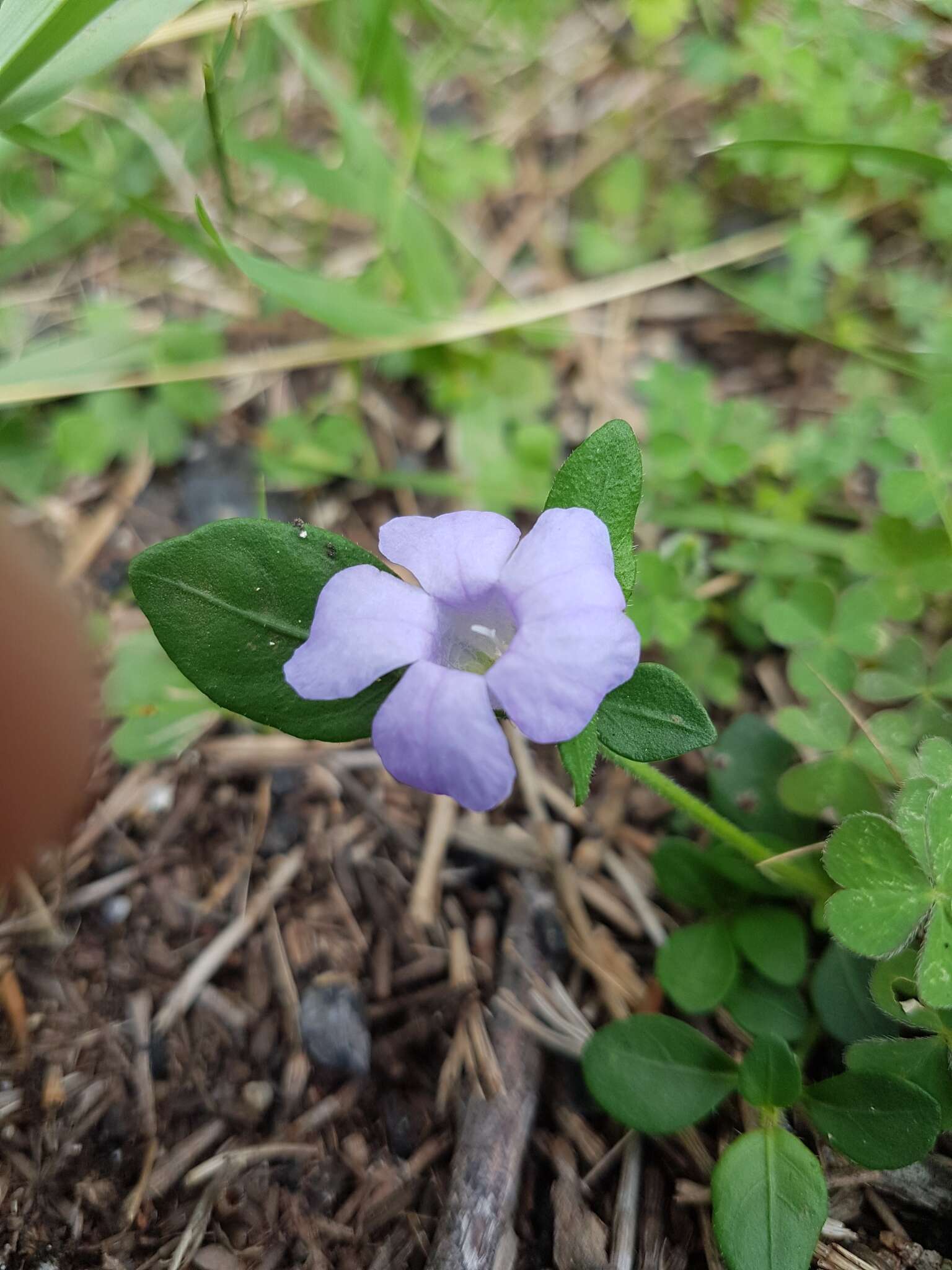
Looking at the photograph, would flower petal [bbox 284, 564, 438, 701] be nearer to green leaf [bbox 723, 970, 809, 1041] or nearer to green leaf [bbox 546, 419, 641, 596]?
green leaf [bbox 546, 419, 641, 596]

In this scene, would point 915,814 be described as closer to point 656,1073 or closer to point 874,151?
point 656,1073

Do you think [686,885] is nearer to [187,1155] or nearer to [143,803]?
[187,1155]

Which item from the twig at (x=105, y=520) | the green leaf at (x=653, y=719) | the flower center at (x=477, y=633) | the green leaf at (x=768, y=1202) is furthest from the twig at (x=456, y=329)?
the green leaf at (x=768, y=1202)

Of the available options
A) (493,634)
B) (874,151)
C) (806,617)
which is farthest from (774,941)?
(874,151)

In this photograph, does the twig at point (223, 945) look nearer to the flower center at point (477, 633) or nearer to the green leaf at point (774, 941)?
the flower center at point (477, 633)

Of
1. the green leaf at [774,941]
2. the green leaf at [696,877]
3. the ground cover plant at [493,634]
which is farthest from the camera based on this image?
the green leaf at [696,877]

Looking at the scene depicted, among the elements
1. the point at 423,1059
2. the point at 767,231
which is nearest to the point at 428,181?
the point at 767,231
